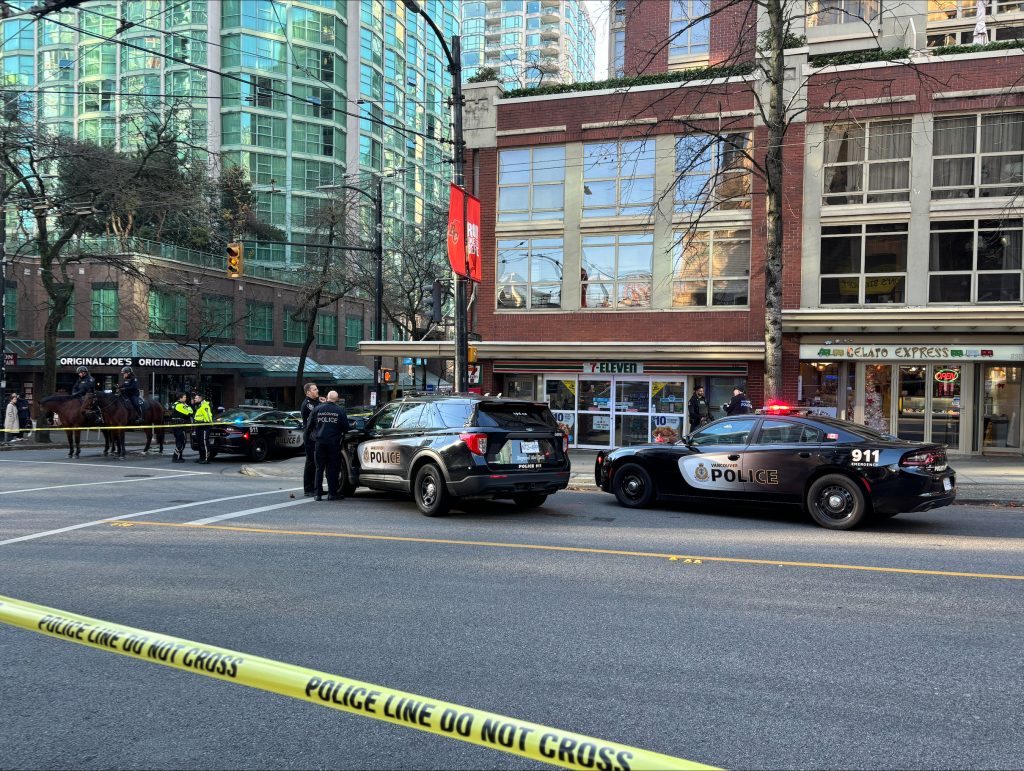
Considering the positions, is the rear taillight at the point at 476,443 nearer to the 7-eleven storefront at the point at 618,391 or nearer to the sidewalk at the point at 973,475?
the sidewalk at the point at 973,475

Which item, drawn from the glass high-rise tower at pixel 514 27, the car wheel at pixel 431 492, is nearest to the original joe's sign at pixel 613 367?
the car wheel at pixel 431 492

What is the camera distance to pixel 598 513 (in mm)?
11398

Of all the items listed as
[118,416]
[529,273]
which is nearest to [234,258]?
[118,416]

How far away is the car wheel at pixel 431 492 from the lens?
427 inches

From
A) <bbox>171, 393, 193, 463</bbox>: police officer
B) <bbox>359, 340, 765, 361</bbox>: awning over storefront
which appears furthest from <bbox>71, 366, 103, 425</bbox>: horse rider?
<bbox>359, 340, 765, 361</bbox>: awning over storefront

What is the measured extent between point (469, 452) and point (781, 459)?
4.21 metres

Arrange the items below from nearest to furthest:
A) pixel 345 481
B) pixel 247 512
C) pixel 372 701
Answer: pixel 372 701 → pixel 247 512 → pixel 345 481

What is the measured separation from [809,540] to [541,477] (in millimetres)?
3643

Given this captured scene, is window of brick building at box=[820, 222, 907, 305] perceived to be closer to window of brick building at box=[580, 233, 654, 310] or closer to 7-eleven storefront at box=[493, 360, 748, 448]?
7-eleven storefront at box=[493, 360, 748, 448]

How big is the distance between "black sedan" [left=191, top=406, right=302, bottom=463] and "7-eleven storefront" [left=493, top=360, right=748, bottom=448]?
20.5ft

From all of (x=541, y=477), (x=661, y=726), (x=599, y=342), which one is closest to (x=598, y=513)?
(x=541, y=477)

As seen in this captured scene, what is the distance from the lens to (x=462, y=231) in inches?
656

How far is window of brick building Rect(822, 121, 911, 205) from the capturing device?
20141 millimetres

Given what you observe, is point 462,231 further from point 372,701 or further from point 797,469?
point 372,701
